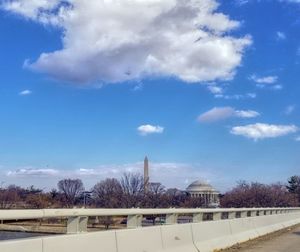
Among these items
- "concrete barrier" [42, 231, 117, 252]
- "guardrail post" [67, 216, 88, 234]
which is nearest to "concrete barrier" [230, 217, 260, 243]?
"concrete barrier" [42, 231, 117, 252]

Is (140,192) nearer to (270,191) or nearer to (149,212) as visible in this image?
(270,191)

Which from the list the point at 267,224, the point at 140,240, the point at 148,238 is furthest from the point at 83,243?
the point at 267,224

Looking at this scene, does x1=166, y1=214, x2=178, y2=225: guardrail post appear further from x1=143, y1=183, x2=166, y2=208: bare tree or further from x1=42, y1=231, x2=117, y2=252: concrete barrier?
x1=143, y1=183, x2=166, y2=208: bare tree

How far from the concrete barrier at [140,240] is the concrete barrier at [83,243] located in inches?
12.0

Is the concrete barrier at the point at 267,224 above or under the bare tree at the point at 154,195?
under

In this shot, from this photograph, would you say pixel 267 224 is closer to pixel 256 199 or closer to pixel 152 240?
pixel 152 240

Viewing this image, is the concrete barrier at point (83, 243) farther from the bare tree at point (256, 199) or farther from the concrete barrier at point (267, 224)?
the bare tree at point (256, 199)

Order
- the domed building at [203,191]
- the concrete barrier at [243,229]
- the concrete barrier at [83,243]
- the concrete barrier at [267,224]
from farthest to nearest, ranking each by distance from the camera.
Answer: the domed building at [203,191], the concrete barrier at [267,224], the concrete barrier at [243,229], the concrete barrier at [83,243]

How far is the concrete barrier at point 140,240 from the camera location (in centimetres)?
980

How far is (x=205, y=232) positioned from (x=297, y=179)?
541ft

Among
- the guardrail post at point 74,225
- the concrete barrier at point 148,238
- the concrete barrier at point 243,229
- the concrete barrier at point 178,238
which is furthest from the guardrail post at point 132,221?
the concrete barrier at point 243,229

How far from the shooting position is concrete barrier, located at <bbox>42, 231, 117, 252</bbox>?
298 inches

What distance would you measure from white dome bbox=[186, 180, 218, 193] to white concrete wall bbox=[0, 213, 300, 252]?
139228 millimetres

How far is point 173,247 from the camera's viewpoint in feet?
40.3
